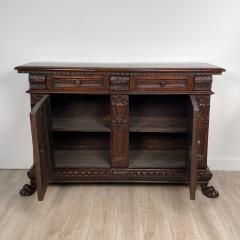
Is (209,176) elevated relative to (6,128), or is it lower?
lower

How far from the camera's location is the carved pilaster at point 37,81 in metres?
1.99

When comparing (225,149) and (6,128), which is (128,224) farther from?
(6,128)

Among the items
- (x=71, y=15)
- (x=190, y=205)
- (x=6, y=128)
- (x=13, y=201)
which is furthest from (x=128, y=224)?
(x=71, y=15)

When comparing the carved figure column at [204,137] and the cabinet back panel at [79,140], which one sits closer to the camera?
the carved figure column at [204,137]

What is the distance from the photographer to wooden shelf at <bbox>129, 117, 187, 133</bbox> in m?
2.15

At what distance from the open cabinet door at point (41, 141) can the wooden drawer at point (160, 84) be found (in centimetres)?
62

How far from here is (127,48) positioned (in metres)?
2.37

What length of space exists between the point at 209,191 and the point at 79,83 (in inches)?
48.4

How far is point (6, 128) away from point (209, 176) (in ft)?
5.71

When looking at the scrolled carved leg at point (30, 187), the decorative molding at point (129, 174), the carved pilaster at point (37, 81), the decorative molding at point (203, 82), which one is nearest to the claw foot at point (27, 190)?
the scrolled carved leg at point (30, 187)

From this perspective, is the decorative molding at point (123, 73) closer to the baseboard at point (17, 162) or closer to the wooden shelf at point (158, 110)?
the wooden shelf at point (158, 110)

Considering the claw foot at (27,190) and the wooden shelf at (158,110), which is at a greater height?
the wooden shelf at (158,110)

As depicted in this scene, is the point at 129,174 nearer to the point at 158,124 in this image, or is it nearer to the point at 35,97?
the point at 158,124

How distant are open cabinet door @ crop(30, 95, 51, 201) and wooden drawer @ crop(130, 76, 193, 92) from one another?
62 cm
